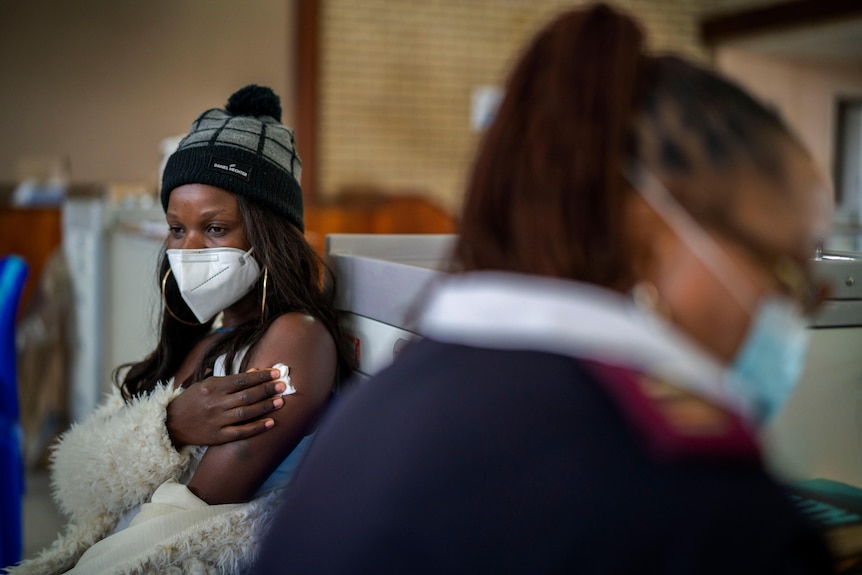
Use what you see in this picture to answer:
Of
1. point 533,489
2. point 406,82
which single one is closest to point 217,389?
point 533,489

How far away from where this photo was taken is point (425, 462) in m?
0.68

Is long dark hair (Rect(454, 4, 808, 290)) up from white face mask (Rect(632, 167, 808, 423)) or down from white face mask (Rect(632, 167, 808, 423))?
up

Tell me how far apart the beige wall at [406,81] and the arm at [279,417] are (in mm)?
5005

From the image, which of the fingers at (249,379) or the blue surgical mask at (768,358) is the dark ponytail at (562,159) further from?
the fingers at (249,379)

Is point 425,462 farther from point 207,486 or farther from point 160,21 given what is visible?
point 160,21

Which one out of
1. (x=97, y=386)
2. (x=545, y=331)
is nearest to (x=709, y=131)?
(x=545, y=331)

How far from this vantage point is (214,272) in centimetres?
152

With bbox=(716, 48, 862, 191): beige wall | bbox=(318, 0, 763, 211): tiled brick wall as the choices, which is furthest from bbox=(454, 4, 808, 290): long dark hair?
bbox=(716, 48, 862, 191): beige wall

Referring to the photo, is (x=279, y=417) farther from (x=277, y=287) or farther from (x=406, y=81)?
(x=406, y=81)

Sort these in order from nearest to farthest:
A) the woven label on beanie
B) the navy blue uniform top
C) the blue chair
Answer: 1. the navy blue uniform top
2. the woven label on beanie
3. the blue chair

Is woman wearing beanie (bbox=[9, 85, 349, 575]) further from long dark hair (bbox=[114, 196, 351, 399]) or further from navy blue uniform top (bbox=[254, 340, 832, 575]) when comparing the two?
navy blue uniform top (bbox=[254, 340, 832, 575])

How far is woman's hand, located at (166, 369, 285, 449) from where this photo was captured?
1.38 metres

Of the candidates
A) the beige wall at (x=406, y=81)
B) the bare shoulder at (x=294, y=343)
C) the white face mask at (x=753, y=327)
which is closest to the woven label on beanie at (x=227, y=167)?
the bare shoulder at (x=294, y=343)

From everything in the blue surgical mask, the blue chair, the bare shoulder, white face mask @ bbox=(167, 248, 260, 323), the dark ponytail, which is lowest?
the blue chair
